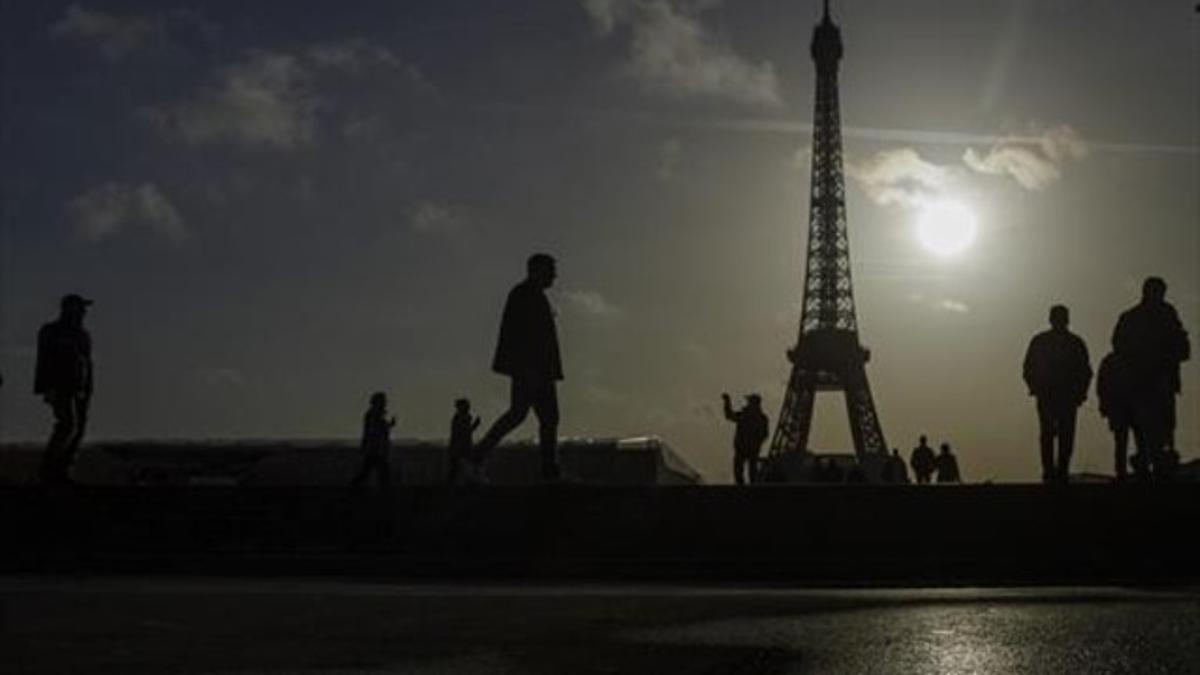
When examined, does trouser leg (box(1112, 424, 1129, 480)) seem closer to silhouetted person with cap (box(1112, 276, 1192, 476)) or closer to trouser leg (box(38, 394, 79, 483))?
silhouetted person with cap (box(1112, 276, 1192, 476))

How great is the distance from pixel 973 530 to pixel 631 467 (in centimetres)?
2955

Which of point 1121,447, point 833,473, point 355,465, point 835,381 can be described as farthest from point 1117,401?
point 835,381

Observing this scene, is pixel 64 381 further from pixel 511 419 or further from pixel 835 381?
pixel 835 381

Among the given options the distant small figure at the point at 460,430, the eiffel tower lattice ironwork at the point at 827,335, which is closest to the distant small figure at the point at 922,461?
the distant small figure at the point at 460,430

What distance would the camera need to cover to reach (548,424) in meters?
13.9

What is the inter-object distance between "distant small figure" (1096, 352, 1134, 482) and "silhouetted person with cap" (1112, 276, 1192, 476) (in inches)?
4.1

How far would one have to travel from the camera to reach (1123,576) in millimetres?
10906

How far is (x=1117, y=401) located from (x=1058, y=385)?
614 mm

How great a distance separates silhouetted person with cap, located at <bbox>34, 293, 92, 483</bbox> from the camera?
14.6m

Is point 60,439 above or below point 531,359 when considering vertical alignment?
below

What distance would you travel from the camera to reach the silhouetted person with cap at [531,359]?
13766 millimetres

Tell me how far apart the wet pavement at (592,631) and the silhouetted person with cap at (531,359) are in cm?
404

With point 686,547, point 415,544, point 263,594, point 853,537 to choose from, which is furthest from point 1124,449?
point 263,594

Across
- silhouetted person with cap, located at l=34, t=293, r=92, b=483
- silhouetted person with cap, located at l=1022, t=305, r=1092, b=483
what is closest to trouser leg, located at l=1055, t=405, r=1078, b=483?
silhouetted person with cap, located at l=1022, t=305, r=1092, b=483
